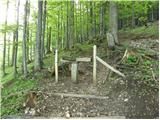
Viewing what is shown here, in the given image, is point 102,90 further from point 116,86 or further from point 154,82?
point 154,82

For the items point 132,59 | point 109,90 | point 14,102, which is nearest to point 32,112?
point 14,102

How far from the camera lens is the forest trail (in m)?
9.94

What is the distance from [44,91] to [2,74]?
41.0 ft

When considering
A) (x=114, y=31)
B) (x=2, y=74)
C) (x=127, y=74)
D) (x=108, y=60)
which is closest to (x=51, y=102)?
(x=127, y=74)

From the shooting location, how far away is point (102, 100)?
418 inches

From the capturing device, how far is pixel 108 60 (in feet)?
45.6

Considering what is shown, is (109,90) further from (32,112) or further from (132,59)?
(32,112)

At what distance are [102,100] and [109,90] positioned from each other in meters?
0.72


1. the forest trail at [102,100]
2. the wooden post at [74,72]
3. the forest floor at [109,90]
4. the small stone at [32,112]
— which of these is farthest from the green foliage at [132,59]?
the small stone at [32,112]

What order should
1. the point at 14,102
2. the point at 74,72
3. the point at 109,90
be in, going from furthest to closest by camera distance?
the point at 74,72, the point at 14,102, the point at 109,90

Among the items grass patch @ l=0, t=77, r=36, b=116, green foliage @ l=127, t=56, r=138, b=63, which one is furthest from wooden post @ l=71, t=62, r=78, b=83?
green foliage @ l=127, t=56, r=138, b=63

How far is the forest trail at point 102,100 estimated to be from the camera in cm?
994

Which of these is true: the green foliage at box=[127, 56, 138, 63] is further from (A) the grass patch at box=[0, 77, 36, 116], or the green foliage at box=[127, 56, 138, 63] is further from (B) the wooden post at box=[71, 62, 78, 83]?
(A) the grass patch at box=[0, 77, 36, 116]

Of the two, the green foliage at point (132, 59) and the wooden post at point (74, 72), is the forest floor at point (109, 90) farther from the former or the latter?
the wooden post at point (74, 72)
